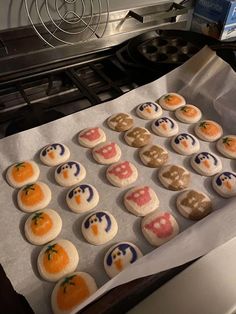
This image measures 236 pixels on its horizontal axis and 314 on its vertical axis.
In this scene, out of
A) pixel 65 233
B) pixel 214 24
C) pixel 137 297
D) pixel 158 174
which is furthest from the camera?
pixel 214 24

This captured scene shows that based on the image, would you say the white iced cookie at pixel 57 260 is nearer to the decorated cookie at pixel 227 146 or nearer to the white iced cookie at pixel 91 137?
the white iced cookie at pixel 91 137

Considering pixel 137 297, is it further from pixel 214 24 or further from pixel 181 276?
pixel 214 24

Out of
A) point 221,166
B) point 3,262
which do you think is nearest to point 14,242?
point 3,262

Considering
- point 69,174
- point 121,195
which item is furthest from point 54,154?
point 121,195

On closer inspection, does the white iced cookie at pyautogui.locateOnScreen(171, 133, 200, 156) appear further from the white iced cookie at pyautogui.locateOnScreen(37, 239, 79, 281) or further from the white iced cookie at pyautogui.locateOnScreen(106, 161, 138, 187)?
the white iced cookie at pyautogui.locateOnScreen(37, 239, 79, 281)


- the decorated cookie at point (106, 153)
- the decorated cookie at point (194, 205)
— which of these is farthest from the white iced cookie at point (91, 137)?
the decorated cookie at point (194, 205)

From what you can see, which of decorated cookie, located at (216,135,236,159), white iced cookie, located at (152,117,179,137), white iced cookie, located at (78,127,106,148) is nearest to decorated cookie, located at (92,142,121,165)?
white iced cookie, located at (78,127,106,148)
